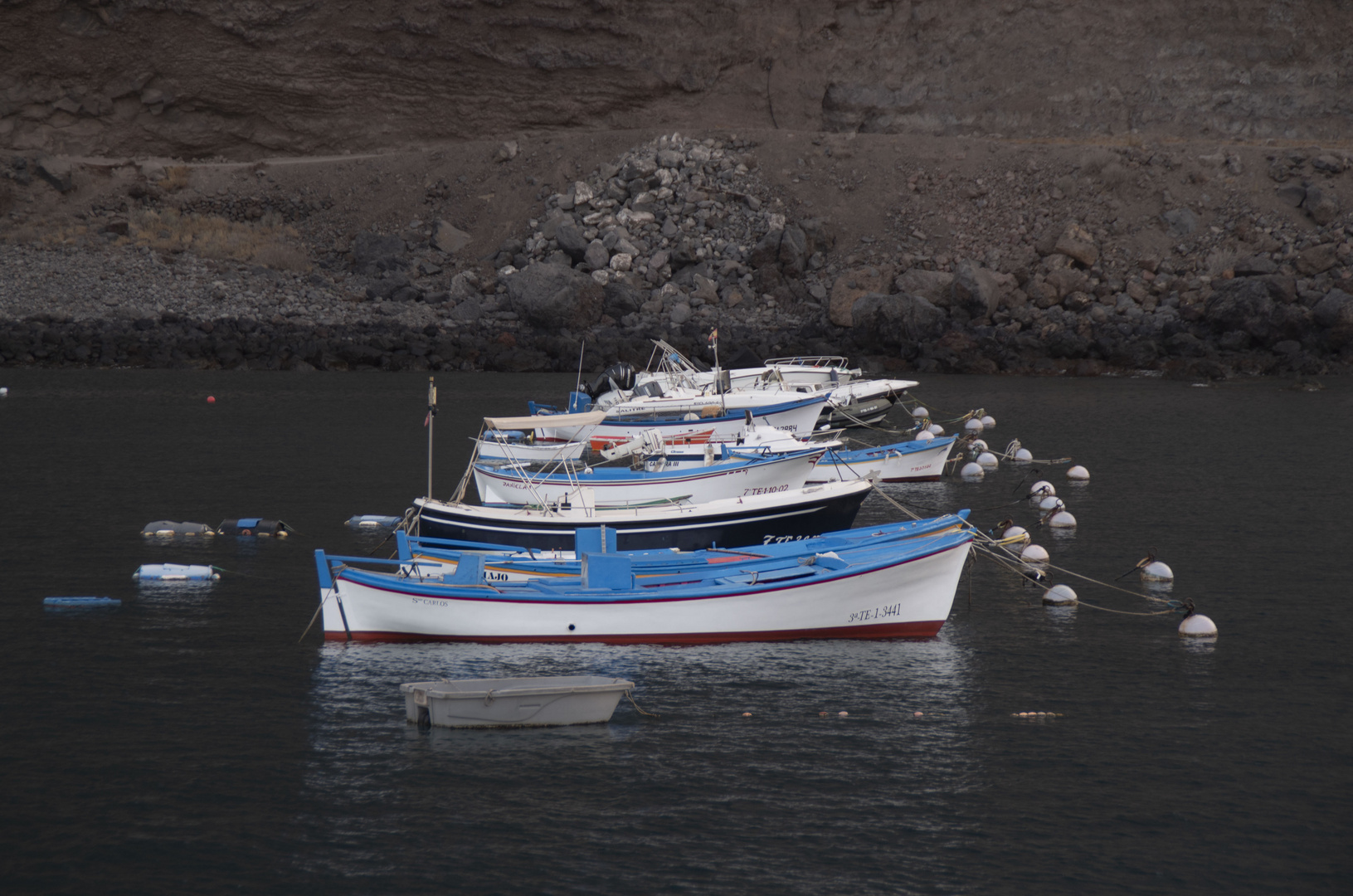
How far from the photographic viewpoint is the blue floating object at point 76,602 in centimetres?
2200

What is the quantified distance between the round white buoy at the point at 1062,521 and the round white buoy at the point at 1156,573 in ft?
16.8

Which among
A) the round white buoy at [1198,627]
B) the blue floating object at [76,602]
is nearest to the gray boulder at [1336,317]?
the round white buoy at [1198,627]

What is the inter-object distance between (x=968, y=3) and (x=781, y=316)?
38.3m

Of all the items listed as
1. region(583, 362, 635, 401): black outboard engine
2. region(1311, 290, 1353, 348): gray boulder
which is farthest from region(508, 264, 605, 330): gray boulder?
region(1311, 290, 1353, 348): gray boulder

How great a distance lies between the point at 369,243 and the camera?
88375 millimetres

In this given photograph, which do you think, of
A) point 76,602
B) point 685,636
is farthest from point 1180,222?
point 76,602

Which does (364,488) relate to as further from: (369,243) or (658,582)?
(369,243)

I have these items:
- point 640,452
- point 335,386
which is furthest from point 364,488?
point 335,386

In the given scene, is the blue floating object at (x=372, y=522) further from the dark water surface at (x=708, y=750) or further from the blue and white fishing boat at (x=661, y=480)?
the blue and white fishing boat at (x=661, y=480)

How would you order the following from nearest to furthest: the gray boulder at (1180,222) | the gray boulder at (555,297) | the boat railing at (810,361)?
the boat railing at (810,361) < the gray boulder at (555,297) < the gray boulder at (1180,222)

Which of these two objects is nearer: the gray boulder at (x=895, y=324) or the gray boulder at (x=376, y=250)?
the gray boulder at (x=895, y=324)

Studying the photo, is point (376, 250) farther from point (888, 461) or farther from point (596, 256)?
point (888, 461)

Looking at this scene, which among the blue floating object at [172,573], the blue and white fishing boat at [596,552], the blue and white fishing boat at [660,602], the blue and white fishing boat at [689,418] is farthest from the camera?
the blue and white fishing boat at [689,418]

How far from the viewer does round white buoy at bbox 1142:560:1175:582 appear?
23.9m
